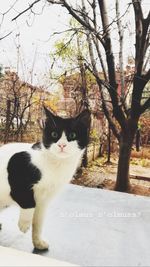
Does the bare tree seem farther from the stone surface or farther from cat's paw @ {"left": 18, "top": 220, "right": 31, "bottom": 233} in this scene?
cat's paw @ {"left": 18, "top": 220, "right": 31, "bottom": 233}

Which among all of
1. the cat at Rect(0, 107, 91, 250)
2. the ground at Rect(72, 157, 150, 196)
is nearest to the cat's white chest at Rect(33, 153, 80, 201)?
the cat at Rect(0, 107, 91, 250)

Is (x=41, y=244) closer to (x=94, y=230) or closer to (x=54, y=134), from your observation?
(x=94, y=230)

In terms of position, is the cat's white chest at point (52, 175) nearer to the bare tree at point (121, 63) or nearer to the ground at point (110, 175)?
the bare tree at point (121, 63)

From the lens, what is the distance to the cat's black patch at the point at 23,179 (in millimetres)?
723

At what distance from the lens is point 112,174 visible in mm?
2520

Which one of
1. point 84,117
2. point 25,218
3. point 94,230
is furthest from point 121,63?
point 25,218

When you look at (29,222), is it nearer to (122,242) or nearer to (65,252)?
(65,252)

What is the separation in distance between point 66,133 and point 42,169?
122 mm

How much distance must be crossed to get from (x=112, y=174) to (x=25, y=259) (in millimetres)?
1921

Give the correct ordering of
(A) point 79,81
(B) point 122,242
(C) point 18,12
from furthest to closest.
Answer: (A) point 79,81, (C) point 18,12, (B) point 122,242

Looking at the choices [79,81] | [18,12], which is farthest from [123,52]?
[18,12]

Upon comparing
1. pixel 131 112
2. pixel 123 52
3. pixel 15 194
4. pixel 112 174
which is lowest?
pixel 112 174

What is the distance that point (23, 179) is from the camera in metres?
0.73

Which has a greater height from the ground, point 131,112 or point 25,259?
point 131,112
